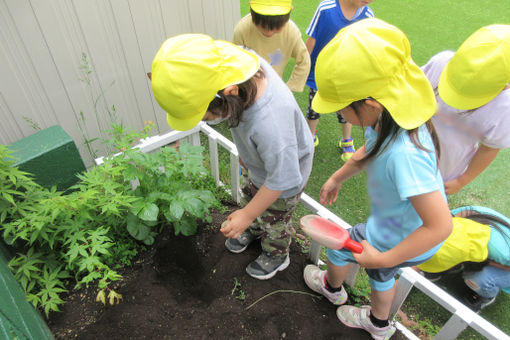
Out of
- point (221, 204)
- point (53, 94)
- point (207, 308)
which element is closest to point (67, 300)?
point (207, 308)

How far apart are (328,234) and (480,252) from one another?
103 centimetres

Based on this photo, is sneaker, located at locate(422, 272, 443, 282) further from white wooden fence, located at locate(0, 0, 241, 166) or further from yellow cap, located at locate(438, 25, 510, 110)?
white wooden fence, located at locate(0, 0, 241, 166)

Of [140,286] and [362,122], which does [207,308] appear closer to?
[140,286]

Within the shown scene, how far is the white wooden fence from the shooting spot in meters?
2.04

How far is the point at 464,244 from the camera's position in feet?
5.48

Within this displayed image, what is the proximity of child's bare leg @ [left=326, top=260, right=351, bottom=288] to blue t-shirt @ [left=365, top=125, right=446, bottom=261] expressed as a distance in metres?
0.28

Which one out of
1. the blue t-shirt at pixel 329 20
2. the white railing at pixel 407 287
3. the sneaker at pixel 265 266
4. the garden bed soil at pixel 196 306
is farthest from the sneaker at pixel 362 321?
the blue t-shirt at pixel 329 20

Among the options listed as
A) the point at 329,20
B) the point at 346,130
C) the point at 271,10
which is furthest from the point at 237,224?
the point at 346,130

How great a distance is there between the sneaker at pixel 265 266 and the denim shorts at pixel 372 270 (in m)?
0.43

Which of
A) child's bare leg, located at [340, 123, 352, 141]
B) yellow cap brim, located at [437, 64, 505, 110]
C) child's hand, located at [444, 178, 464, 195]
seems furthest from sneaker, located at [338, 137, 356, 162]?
yellow cap brim, located at [437, 64, 505, 110]

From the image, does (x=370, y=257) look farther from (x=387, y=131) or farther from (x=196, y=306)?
(x=196, y=306)

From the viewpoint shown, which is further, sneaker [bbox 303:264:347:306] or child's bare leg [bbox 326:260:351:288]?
sneaker [bbox 303:264:347:306]

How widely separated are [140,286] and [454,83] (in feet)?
6.37

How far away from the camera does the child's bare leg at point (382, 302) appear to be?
4.70 ft
